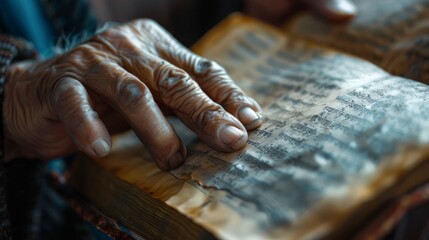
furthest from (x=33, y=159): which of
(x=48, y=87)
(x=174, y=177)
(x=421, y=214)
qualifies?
(x=421, y=214)

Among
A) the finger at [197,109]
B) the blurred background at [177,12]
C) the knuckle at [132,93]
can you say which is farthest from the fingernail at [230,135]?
the blurred background at [177,12]

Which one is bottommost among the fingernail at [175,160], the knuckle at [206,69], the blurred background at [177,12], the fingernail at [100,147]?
the blurred background at [177,12]

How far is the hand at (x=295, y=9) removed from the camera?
862 millimetres

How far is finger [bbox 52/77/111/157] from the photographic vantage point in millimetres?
536

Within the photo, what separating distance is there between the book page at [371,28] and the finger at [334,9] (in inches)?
0.5

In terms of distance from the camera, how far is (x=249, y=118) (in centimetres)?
57

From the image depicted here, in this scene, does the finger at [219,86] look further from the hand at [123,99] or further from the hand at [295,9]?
the hand at [295,9]

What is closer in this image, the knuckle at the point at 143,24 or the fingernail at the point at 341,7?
the knuckle at the point at 143,24

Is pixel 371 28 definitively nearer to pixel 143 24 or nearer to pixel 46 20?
pixel 143 24

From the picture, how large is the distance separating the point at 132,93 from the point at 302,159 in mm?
224

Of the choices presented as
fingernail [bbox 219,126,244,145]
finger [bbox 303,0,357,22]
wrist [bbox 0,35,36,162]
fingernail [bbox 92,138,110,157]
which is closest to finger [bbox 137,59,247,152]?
fingernail [bbox 219,126,244,145]

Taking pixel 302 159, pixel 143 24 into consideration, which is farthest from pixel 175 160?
pixel 143 24

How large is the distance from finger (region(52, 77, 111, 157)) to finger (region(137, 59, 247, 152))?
93mm

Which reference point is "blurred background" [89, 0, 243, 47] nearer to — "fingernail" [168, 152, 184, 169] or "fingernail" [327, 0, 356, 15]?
"fingernail" [327, 0, 356, 15]
